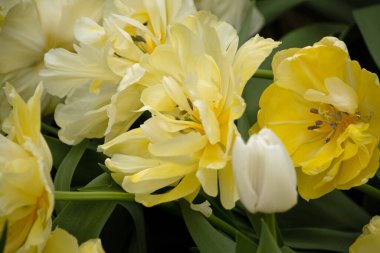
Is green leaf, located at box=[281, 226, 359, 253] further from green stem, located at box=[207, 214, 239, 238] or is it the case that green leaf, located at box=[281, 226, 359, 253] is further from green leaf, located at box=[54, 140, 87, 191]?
green leaf, located at box=[54, 140, 87, 191]

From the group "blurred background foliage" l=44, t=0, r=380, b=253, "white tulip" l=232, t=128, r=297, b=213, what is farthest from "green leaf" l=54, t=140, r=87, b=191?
"white tulip" l=232, t=128, r=297, b=213

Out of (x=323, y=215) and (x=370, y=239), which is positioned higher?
(x=370, y=239)

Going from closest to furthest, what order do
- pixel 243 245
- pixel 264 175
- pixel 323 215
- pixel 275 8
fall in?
pixel 264 175
pixel 243 245
pixel 323 215
pixel 275 8

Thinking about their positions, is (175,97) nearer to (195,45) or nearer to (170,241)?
(195,45)

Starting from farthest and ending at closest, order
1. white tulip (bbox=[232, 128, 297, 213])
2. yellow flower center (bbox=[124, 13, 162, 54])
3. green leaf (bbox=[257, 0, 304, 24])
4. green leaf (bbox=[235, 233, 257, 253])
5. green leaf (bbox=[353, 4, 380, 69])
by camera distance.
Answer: green leaf (bbox=[257, 0, 304, 24])
green leaf (bbox=[353, 4, 380, 69])
yellow flower center (bbox=[124, 13, 162, 54])
green leaf (bbox=[235, 233, 257, 253])
white tulip (bbox=[232, 128, 297, 213])

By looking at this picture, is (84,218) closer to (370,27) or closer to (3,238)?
(3,238)

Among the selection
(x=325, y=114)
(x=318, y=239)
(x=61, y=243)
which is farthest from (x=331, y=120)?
(x=61, y=243)
